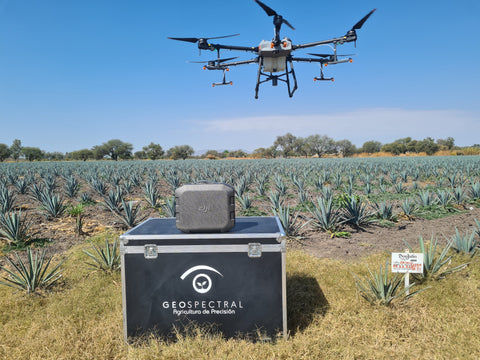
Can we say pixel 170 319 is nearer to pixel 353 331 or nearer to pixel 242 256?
pixel 242 256

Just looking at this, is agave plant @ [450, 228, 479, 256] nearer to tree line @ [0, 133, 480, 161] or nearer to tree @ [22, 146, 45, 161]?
tree line @ [0, 133, 480, 161]

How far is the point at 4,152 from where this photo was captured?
3250 inches

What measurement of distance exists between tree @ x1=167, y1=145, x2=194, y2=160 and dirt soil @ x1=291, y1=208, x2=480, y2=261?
88622mm

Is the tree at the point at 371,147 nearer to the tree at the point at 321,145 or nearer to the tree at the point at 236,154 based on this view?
the tree at the point at 321,145

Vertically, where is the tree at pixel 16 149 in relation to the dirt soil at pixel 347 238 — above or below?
above

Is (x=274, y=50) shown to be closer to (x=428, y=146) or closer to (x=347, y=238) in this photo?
(x=347, y=238)

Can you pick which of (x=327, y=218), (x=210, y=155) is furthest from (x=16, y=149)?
(x=327, y=218)

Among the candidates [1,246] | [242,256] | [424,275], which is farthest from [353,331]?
[1,246]

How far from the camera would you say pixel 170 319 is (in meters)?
2.48

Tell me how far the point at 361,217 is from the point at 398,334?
3.85m

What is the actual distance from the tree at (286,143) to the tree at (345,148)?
597 inches

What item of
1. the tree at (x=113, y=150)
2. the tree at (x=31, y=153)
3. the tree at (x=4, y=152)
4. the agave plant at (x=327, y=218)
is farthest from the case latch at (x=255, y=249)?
the tree at (x=31, y=153)

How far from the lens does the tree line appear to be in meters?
86.2

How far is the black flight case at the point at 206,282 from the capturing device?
243 centimetres
